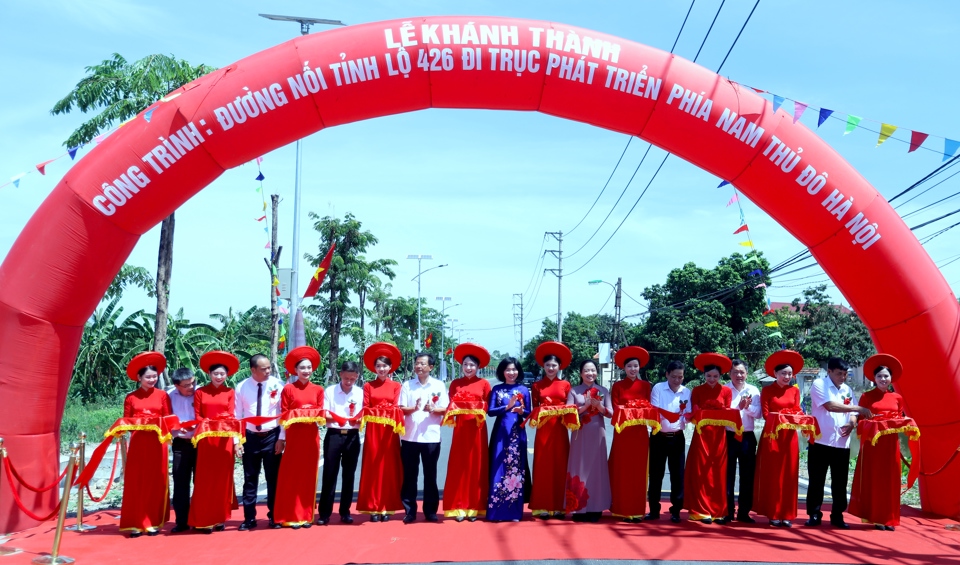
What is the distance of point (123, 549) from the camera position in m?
6.46

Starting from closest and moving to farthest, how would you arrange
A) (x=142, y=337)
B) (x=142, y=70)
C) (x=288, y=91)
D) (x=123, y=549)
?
(x=123, y=549)
(x=288, y=91)
(x=142, y=70)
(x=142, y=337)

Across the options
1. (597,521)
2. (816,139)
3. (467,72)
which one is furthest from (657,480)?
(467,72)

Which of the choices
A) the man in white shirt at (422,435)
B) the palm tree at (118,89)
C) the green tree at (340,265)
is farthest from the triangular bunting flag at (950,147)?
the green tree at (340,265)

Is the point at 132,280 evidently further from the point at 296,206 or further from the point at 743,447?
the point at 743,447

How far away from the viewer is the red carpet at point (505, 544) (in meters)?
6.11

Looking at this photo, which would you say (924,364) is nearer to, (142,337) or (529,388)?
(529,388)

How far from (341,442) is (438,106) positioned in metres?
3.12

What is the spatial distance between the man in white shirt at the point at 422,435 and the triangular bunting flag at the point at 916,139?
4566 mm

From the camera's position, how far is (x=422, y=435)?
762cm

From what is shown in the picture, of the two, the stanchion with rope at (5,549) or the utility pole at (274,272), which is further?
the utility pole at (274,272)

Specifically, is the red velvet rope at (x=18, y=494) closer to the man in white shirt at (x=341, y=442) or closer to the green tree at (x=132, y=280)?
the man in white shirt at (x=341, y=442)

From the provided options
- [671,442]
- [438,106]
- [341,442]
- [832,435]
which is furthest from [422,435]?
[832,435]

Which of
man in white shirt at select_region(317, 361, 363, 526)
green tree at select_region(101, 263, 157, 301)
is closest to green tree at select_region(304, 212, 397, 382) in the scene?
green tree at select_region(101, 263, 157, 301)

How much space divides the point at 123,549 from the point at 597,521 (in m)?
3.88
